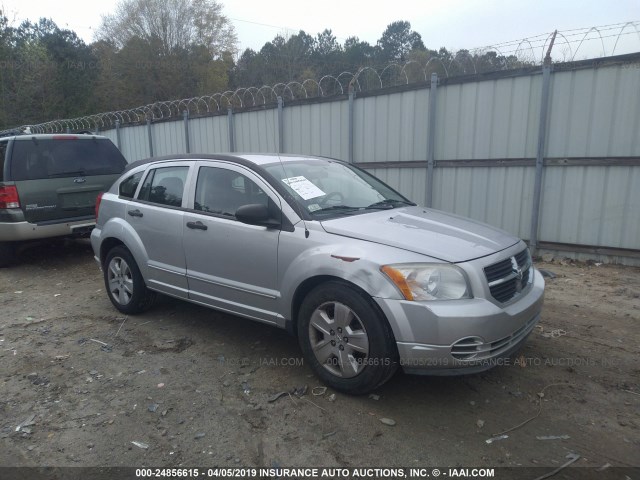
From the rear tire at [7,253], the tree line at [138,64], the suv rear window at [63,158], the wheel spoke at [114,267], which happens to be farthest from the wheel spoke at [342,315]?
the tree line at [138,64]

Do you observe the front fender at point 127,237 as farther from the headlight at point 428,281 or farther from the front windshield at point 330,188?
the headlight at point 428,281

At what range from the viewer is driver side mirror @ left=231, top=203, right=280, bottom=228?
3.49 m

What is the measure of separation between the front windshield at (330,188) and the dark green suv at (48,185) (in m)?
4.45

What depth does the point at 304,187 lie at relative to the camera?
381 cm

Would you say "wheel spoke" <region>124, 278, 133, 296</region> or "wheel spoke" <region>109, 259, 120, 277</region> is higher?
"wheel spoke" <region>109, 259, 120, 277</region>

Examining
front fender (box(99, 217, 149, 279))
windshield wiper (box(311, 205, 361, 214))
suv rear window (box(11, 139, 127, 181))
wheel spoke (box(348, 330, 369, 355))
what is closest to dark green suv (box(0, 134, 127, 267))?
suv rear window (box(11, 139, 127, 181))

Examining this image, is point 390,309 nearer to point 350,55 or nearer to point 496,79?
point 496,79

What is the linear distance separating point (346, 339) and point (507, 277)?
1169mm

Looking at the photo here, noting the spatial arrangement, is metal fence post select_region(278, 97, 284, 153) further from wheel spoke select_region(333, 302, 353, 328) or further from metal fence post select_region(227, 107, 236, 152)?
wheel spoke select_region(333, 302, 353, 328)

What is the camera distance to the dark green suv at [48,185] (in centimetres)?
658

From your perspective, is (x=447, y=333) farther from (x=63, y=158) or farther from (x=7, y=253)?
(x=7, y=253)

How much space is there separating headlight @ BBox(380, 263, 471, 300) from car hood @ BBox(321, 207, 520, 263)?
90mm

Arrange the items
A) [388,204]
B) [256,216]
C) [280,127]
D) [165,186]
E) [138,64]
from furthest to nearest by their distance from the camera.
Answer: [138,64] → [280,127] → [165,186] → [388,204] → [256,216]

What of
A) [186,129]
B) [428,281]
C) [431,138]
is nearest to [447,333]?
[428,281]
